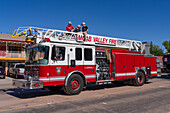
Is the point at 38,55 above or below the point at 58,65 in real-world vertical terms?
above

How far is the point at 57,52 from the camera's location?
8.36m

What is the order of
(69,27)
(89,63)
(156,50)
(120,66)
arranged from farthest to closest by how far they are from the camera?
(156,50)
(120,66)
(69,27)
(89,63)

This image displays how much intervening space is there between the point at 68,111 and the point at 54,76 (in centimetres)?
279

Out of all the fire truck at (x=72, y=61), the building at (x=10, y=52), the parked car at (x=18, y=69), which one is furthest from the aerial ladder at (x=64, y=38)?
the building at (x=10, y=52)

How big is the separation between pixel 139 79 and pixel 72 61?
20.2 ft

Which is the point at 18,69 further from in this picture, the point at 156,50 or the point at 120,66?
the point at 156,50

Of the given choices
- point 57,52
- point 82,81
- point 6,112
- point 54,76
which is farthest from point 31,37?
point 6,112

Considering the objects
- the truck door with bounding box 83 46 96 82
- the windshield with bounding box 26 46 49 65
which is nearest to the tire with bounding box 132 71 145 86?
the truck door with bounding box 83 46 96 82

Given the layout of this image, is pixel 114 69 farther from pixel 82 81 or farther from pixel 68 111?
pixel 68 111

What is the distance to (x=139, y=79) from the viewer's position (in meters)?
12.5

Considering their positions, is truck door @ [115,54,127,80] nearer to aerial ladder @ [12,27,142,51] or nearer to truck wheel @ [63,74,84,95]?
aerial ladder @ [12,27,142,51]

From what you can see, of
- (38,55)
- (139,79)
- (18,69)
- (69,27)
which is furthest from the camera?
(18,69)

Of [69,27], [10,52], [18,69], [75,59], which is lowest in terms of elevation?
[18,69]

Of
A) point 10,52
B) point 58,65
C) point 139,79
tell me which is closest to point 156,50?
point 10,52
